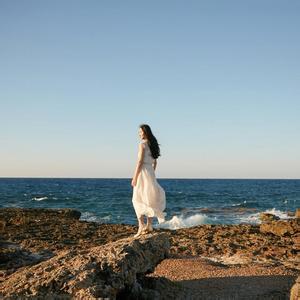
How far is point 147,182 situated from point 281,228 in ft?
23.9

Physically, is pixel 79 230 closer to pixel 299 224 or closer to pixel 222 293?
pixel 299 224

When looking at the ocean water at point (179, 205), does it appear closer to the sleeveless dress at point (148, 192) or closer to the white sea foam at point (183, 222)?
the white sea foam at point (183, 222)

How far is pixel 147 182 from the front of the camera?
31.8 ft

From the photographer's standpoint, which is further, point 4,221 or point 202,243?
point 4,221

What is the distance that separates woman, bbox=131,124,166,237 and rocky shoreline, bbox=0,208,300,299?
909 millimetres

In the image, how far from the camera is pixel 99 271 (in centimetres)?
553

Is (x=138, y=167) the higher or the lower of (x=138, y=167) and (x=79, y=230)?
the higher

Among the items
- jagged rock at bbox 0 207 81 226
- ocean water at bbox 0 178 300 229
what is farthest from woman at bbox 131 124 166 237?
ocean water at bbox 0 178 300 229

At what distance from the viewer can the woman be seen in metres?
9.59

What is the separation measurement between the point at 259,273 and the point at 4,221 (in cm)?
1348

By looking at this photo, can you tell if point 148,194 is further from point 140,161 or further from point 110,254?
point 110,254

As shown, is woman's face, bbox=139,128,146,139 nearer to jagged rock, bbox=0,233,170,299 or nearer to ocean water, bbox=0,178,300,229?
jagged rock, bbox=0,233,170,299

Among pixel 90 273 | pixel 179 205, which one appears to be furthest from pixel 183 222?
pixel 90 273

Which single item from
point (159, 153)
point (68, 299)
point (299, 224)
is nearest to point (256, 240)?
point (299, 224)
